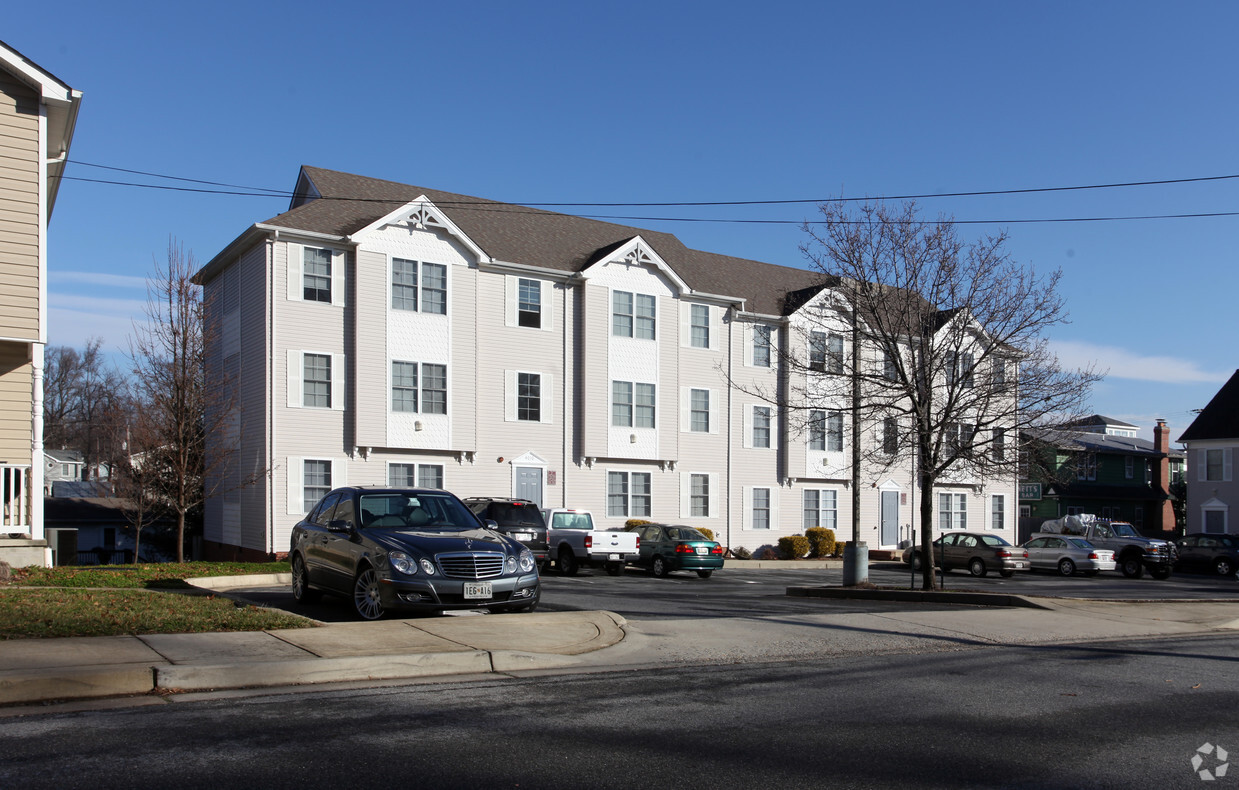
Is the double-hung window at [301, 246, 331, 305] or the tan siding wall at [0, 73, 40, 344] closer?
the tan siding wall at [0, 73, 40, 344]

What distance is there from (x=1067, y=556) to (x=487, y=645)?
94.8 feet

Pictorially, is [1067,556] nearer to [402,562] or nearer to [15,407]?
[402,562]

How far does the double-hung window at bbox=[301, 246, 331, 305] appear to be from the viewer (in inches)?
1155

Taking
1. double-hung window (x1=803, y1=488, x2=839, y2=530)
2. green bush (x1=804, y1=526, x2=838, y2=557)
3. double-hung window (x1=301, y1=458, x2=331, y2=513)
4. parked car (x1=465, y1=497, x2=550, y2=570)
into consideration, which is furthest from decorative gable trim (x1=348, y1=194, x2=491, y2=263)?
double-hung window (x1=803, y1=488, x2=839, y2=530)

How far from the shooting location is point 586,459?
113 feet

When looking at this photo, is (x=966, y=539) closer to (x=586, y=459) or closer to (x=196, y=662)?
(x=586, y=459)

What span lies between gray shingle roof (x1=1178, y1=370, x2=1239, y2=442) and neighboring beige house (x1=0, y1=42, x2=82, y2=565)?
170ft

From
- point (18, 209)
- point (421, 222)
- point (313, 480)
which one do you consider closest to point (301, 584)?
point (18, 209)

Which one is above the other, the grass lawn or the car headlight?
the car headlight

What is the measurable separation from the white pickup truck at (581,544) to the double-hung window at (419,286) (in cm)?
778

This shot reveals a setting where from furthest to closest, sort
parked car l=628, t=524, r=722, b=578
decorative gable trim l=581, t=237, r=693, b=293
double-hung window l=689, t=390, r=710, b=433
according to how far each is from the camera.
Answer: double-hung window l=689, t=390, r=710, b=433 → decorative gable trim l=581, t=237, r=693, b=293 → parked car l=628, t=524, r=722, b=578

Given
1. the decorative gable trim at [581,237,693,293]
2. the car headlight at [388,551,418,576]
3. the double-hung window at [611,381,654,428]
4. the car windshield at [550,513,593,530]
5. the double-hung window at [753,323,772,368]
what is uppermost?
the decorative gable trim at [581,237,693,293]

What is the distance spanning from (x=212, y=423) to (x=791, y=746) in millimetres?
26371

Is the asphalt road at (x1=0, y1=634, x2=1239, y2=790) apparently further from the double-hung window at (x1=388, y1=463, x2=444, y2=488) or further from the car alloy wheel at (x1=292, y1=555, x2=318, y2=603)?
the double-hung window at (x1=388, y1=463, x2=444, y2=488)
